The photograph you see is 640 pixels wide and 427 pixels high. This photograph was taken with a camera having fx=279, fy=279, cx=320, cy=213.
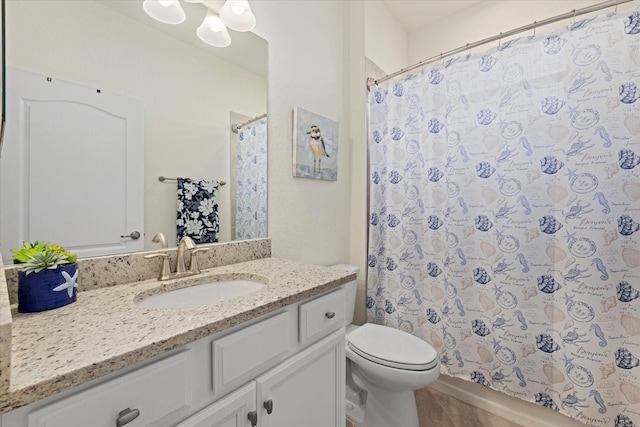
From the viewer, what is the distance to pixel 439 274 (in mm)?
1640

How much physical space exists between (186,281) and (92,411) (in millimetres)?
504

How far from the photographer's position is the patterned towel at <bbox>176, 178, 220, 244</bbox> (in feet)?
3.63

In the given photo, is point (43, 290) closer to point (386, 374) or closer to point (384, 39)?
point (386, 374)

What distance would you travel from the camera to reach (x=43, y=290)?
2.22 ft

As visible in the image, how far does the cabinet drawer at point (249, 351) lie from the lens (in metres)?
0.65

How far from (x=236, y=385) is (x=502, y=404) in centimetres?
158

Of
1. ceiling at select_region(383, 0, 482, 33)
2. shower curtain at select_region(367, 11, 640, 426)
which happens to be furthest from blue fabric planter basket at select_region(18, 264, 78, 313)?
ceiling at select_region(383, 0, 482, 33)

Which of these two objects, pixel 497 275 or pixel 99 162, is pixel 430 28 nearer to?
pixel 497 275

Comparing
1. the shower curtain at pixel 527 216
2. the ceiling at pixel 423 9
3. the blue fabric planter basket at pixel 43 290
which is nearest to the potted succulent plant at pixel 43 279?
the blue fabric planter basket at pixel 43 290

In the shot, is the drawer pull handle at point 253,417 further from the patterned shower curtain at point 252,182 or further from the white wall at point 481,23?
the white wall at point 481,23

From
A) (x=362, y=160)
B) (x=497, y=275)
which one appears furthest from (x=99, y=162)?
(x=497, y=275)

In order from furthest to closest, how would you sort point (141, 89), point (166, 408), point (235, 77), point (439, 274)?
point (439, 274) < point (235, 77) < point (141, 89) < point (166, 408)

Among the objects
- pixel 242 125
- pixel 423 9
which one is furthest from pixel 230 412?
pixel 423 9

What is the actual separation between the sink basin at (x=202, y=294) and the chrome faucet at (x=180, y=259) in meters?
0.08
